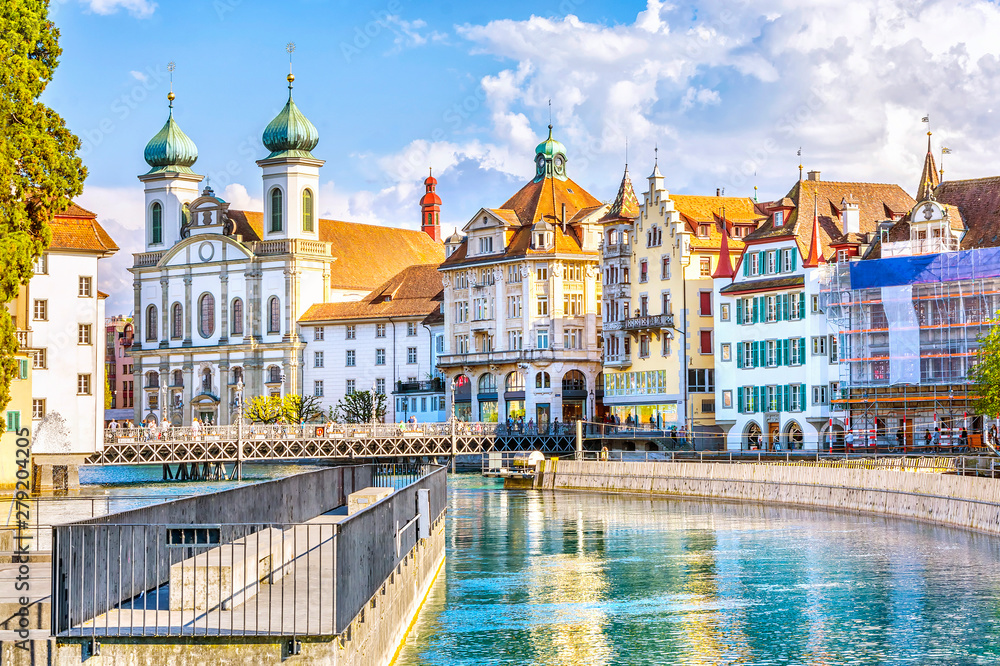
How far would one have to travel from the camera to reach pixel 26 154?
134 feet

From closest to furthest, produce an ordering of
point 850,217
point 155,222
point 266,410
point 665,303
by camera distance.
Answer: point 850,217
point 665,303
point 266,410
point 155,222

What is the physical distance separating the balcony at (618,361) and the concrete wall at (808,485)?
22091 millimetres

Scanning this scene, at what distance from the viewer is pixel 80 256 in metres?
76.2

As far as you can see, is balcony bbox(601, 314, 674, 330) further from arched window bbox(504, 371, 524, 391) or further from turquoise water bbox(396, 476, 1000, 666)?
turquoise water bbox(396, 476, 1000, 666)

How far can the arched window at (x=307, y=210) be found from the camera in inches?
5217

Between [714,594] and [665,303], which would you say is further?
[665,303]

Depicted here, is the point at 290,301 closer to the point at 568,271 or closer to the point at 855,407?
the point at 568,271

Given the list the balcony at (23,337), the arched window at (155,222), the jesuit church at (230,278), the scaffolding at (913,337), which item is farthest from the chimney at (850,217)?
the arched window at (155,222)

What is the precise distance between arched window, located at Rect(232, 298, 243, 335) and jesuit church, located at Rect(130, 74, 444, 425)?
0.53 ft

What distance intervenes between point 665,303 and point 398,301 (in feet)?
128

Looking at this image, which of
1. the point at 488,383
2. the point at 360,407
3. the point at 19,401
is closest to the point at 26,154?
the point at 19,401

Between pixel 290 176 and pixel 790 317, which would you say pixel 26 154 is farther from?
pixel 290 176

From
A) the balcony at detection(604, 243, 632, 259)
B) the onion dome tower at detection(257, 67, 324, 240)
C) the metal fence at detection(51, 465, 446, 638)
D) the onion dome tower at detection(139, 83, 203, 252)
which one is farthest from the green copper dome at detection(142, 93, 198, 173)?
the metal fence at detection(51, 465, 446, 638)

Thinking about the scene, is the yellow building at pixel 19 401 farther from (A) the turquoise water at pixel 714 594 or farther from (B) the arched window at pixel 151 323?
(B) the arched window at pixel 151 323
